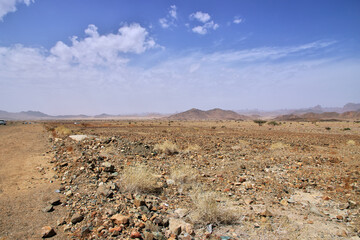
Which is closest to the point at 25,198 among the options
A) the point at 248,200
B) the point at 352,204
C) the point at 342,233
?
the point at 248,200

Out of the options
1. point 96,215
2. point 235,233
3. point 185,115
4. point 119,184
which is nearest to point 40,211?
point 96,215

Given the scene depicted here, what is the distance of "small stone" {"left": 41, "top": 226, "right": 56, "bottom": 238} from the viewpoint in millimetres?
3465

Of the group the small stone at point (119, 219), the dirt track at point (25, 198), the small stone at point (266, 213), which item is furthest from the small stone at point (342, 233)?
the dirt track at point (25, 198)

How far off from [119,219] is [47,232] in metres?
1.25

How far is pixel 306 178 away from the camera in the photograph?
6.71m

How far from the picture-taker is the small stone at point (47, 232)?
11.4 ft

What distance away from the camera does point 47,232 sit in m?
3.46

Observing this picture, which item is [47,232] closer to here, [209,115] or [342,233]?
[342,233]

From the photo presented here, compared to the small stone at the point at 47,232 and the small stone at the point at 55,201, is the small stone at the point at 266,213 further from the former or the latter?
the small stone at the point at 55,201

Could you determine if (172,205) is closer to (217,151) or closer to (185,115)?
(217,151)

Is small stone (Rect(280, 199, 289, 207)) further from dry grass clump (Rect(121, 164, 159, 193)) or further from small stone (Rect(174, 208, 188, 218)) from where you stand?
dry grass clump (Rect(121, 164, 159, 193))

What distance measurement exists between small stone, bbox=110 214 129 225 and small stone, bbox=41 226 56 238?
103 cm

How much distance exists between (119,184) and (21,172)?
163 inches

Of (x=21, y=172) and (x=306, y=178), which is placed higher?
(x=21, y=172)
